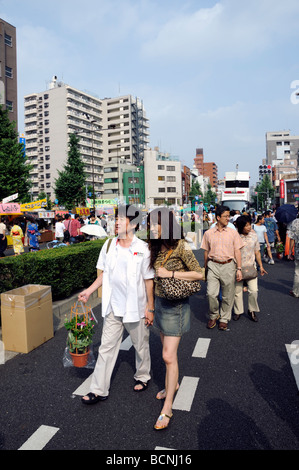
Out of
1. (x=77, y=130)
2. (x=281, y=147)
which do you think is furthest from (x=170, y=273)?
(x=281, y=147)

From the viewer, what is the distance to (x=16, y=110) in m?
45.7

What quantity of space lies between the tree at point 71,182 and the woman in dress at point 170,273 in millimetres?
45819

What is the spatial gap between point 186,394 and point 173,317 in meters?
0.98

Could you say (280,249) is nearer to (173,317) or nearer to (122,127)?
(173,317)

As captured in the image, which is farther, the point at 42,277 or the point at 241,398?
the point at 42,277

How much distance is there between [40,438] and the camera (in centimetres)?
281

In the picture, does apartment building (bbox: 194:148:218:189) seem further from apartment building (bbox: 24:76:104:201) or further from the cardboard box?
the cardboard box

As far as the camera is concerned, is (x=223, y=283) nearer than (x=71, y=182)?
Yes

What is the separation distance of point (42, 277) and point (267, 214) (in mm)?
8839

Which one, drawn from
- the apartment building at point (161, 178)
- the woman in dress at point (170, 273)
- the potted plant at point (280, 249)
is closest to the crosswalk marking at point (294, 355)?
the woman in dress at point (170, 273)

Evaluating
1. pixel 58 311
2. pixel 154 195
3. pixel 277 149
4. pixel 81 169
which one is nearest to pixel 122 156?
pixel 154 195

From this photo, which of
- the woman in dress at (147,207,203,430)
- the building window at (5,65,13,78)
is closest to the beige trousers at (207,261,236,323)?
the woman in dress at (147,207,203,430)

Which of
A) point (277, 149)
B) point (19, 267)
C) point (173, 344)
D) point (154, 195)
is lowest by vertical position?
point (173, 344)
